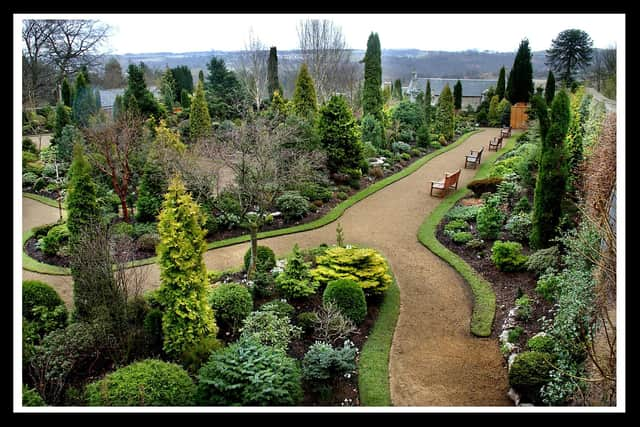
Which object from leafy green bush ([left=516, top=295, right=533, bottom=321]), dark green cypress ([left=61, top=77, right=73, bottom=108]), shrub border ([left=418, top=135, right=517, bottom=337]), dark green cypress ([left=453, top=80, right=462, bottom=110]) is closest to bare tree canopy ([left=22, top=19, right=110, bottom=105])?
dark green cypress ([left=61, top=77, right=73, bottom=108])

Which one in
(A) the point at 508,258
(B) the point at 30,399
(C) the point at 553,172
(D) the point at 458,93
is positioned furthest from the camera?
(D) the point at 458,93

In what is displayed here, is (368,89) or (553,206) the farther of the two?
(368,89)

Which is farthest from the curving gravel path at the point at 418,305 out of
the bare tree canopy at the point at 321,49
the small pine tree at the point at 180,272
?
the bare tree canopy at the point at 321,49

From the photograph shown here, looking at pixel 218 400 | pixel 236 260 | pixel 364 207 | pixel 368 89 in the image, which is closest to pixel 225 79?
pixel 368 89

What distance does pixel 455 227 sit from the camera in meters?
14.0

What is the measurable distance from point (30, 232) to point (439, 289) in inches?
445

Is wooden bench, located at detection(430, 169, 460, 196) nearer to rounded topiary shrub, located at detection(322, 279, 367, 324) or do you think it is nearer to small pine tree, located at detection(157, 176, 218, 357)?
rounded topiary shrub, located at detection(322, 279, 367, 324)

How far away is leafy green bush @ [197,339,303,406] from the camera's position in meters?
6.73

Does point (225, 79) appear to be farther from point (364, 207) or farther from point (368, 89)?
point (364, 207)

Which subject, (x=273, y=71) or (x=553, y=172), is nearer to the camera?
(x=553, y=172)

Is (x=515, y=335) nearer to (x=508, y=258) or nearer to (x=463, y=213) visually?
(x=508, y=258)

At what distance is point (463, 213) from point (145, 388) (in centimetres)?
1082

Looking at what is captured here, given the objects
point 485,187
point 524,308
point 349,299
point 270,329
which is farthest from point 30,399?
point 485,187

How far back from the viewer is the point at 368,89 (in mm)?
24984
